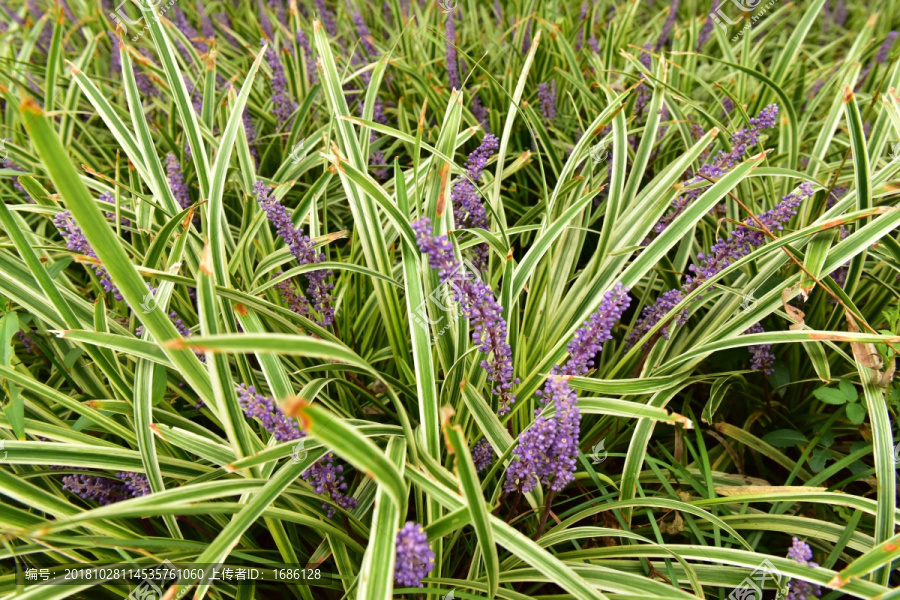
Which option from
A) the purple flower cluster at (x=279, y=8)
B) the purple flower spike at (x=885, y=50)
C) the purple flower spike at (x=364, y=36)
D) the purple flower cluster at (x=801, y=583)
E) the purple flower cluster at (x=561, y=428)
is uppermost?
the purple flower cluster at (x=279, y=8)

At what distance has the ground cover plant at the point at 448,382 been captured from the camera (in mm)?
1293

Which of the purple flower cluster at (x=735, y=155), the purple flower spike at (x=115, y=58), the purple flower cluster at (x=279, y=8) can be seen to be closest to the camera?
the purple flower cluster at (x=735, y=155)

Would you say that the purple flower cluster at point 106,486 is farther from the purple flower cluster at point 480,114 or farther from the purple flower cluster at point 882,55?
the purple flower cluster at point 882,55

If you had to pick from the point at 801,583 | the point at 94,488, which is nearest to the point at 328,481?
the point at 94,488

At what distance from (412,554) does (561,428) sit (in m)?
0.41

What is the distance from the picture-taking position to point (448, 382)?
1785 mm

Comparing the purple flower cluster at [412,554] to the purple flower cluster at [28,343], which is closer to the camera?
the purple flower cluster at [412,554]

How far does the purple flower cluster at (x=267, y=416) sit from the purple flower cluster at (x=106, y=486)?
56cm

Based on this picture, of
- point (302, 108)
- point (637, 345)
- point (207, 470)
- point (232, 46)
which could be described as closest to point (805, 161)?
point (637, 345)

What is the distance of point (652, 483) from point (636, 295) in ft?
2.71

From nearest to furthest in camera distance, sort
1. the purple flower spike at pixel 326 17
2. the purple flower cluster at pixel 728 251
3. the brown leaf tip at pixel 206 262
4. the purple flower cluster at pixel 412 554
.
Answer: the purple flower cluster at pixel 412 554 < the brown leaf tip at pixel 206 262 < the purple flower cluster at pixel 728 251 < the purple flower spike at pixel 326 17

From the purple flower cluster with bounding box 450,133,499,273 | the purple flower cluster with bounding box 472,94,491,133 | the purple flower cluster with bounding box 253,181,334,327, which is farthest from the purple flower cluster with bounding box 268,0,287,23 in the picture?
the purple flower cluster with bounding box 253,181,334,327

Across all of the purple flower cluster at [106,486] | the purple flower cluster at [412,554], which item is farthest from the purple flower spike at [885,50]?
the purple flower cluster at [106,486]

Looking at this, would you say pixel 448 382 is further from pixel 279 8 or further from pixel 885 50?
pixel 885 50
